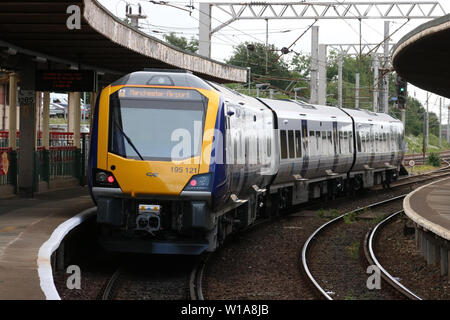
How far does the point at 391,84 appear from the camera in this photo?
10625 centimetres

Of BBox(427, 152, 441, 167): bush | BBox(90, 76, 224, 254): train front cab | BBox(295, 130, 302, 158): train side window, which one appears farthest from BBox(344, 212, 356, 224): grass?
BBox(427, 152, 441, 167): bush

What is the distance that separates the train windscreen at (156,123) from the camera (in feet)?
39.5

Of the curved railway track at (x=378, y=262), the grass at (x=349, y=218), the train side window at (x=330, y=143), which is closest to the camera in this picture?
the curved railway track at (x=378, y=262)

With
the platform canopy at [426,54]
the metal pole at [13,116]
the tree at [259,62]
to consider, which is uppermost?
the tree at [259,62]

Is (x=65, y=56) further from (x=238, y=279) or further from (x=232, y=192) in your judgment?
(x=238, y=279)

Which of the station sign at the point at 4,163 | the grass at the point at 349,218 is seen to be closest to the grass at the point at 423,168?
the grass at the point at 349,218

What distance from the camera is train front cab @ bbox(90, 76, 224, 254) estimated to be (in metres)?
11.9

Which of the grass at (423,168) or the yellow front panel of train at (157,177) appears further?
the grass at (423,168)

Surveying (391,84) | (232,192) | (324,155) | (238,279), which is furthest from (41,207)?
(391,84)

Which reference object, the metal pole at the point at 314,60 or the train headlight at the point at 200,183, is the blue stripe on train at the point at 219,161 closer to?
the train headlight at the point at 200,183

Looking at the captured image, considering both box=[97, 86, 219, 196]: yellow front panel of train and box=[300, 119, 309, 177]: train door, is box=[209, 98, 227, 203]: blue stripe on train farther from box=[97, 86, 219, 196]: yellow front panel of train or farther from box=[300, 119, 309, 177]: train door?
box=[300, 119, 309, 177]: train door

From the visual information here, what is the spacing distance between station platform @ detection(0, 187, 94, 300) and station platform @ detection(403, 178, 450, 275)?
6.03 m

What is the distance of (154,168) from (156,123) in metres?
0.71

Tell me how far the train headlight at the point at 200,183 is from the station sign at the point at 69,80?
655cm
